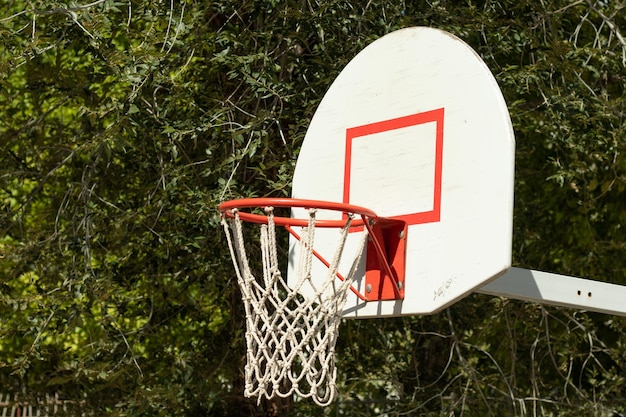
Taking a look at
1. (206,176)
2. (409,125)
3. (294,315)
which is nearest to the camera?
(294,315)

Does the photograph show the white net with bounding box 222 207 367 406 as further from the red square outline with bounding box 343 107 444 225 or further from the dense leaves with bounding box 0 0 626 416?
→ the dense leaves with bounding box 0 0 626 416

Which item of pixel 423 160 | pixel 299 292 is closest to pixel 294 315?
pixel 299 292

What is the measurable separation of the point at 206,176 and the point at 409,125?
1823mm

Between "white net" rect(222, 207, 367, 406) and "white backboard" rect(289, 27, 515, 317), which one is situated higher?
"white backboard" rect(289, 27, 515, 317)

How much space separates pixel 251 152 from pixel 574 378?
176 inches

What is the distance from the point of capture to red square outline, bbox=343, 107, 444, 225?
12.2 feet

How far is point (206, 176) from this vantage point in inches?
217

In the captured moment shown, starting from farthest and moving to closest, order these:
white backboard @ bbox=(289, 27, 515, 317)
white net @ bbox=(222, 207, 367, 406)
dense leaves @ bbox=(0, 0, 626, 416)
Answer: dense leaves @ bbox=(0, 0, 626, 416)
white net @ bbox=(222, 207, 367, 406)
white backboard @ bbox=(289, 27, 515, 317)

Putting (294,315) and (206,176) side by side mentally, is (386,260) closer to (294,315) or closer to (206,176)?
(294,315)

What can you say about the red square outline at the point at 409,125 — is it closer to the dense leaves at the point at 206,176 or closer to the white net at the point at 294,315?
the white net at the point at 294,315

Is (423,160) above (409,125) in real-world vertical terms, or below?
below

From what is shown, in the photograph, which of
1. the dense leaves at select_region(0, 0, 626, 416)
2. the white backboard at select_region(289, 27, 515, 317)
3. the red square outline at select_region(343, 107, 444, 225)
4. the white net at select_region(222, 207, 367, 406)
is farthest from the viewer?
the dense leaves at select_region(0, 0, 626, 416)

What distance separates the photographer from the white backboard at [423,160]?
351cm

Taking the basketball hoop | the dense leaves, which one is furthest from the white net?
the dense leaves
